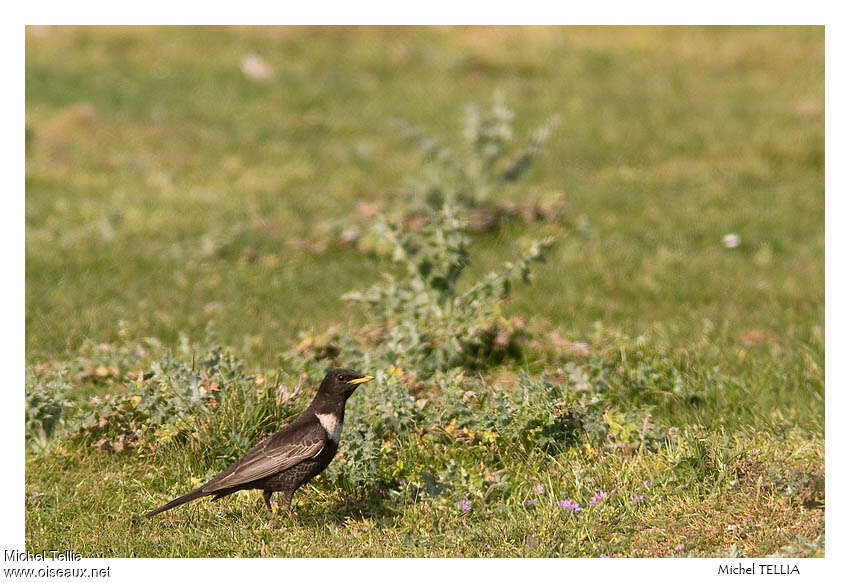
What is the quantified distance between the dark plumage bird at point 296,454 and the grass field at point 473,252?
35 cm

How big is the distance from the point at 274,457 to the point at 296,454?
133mm

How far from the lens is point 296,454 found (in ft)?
20.2

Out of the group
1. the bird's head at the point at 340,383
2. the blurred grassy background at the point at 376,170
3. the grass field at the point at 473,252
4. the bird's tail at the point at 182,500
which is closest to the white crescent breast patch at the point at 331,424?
the bird's head at the point at 340,383

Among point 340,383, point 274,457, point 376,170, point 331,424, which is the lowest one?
point 274,457

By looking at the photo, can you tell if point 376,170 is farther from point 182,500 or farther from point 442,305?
point 182,500

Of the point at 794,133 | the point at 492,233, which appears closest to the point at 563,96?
the point at 794,133

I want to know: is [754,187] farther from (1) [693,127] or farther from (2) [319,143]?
(2) [319,143]

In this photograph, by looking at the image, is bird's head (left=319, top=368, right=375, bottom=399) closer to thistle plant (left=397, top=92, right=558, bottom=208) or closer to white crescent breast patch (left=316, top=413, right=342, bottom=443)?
white crescent breast patch (left=316, top=413, right=342, bottom=443)

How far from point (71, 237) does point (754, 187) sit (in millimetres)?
9847

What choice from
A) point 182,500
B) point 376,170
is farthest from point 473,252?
point 182,500

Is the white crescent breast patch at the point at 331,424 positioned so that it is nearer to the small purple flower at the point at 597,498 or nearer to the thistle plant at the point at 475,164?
the small purple flower at the point at 597,498

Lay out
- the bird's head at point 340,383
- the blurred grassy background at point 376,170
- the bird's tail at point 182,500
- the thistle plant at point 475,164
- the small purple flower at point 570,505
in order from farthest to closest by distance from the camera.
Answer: the thistle plant at point 475,164, the blurred grassy background at point 376,170, the small purple flower at point 570,505, the bird's head at point 340,383, the bird's tail at point 182,500

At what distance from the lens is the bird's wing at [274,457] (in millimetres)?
6137

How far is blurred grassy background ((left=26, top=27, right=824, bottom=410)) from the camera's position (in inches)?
425
